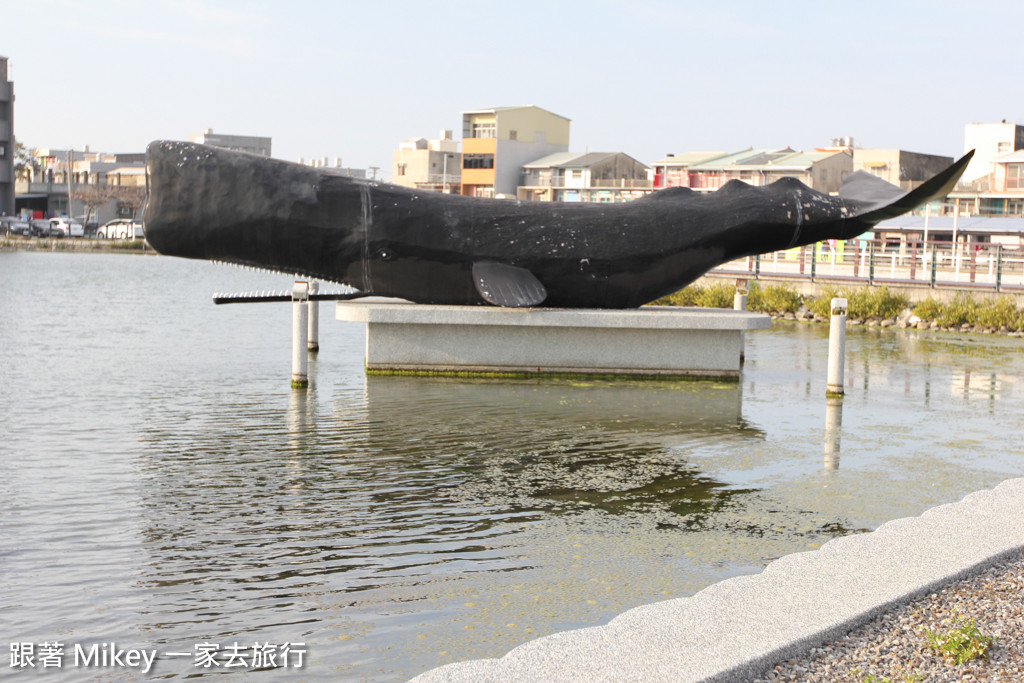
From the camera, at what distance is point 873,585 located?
20.7ft

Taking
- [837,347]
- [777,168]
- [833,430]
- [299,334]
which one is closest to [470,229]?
[299,334]

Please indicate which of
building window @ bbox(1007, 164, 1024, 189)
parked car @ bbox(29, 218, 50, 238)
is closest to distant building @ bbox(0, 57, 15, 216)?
parked car @ bbox(29, 218, 50, 238)

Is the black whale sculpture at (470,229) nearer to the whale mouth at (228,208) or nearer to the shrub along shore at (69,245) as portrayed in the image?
the whale mouth at (228,208)

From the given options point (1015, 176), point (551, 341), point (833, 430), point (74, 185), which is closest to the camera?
point (833, 430)

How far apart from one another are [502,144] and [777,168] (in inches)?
1116

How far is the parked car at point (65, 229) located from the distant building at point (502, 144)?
34.3 metres

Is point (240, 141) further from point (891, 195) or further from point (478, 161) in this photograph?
point (891, 195)

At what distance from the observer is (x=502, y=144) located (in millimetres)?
96062

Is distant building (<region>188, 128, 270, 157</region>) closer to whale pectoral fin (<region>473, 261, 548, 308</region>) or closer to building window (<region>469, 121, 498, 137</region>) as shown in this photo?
building window (<region>469, 121, 498, 137</region>)

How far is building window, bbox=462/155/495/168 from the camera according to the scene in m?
96.3

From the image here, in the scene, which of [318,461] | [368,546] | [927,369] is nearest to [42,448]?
[318,461]

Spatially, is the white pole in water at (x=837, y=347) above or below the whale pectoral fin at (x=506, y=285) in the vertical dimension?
below

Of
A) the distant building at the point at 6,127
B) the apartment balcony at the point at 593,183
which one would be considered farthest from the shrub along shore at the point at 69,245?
the apartment balcony at the point at 593,183

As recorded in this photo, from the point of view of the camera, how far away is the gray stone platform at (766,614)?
5.05 meters
